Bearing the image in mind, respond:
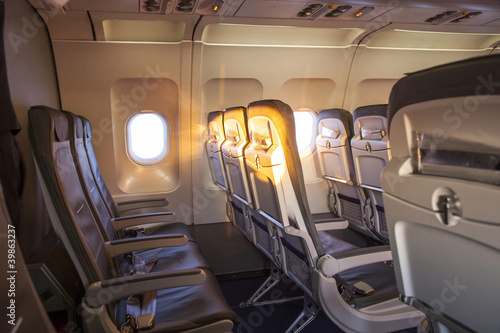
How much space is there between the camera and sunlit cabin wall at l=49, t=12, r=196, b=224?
12.2ft

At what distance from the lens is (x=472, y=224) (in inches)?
40.9

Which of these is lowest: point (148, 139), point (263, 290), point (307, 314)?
point (263, 290)

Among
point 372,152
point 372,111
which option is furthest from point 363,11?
point 372,152

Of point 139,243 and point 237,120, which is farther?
point 237,120

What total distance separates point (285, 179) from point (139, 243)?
109cm

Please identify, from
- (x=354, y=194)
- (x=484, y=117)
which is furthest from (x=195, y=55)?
(x=484, y=117)

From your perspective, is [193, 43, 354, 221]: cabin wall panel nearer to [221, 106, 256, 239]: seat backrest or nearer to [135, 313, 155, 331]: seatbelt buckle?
[221, 106, 256, 239]: seat backrest

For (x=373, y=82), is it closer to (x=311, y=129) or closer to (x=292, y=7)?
(x=311, y=129)

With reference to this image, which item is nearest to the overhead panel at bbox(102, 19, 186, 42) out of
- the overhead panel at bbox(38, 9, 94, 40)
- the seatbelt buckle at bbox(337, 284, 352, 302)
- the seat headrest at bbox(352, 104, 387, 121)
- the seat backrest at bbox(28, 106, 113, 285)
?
the overhead panel at bbox(38, 9, 94, 40)

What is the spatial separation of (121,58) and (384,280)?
3198mm

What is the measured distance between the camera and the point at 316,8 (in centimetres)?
326

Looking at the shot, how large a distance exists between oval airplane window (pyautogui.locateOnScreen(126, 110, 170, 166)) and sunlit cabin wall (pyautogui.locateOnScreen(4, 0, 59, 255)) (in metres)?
1.08

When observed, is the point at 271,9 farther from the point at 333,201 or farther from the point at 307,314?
the point at 307,314

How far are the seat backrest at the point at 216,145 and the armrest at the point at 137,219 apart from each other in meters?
0.74
